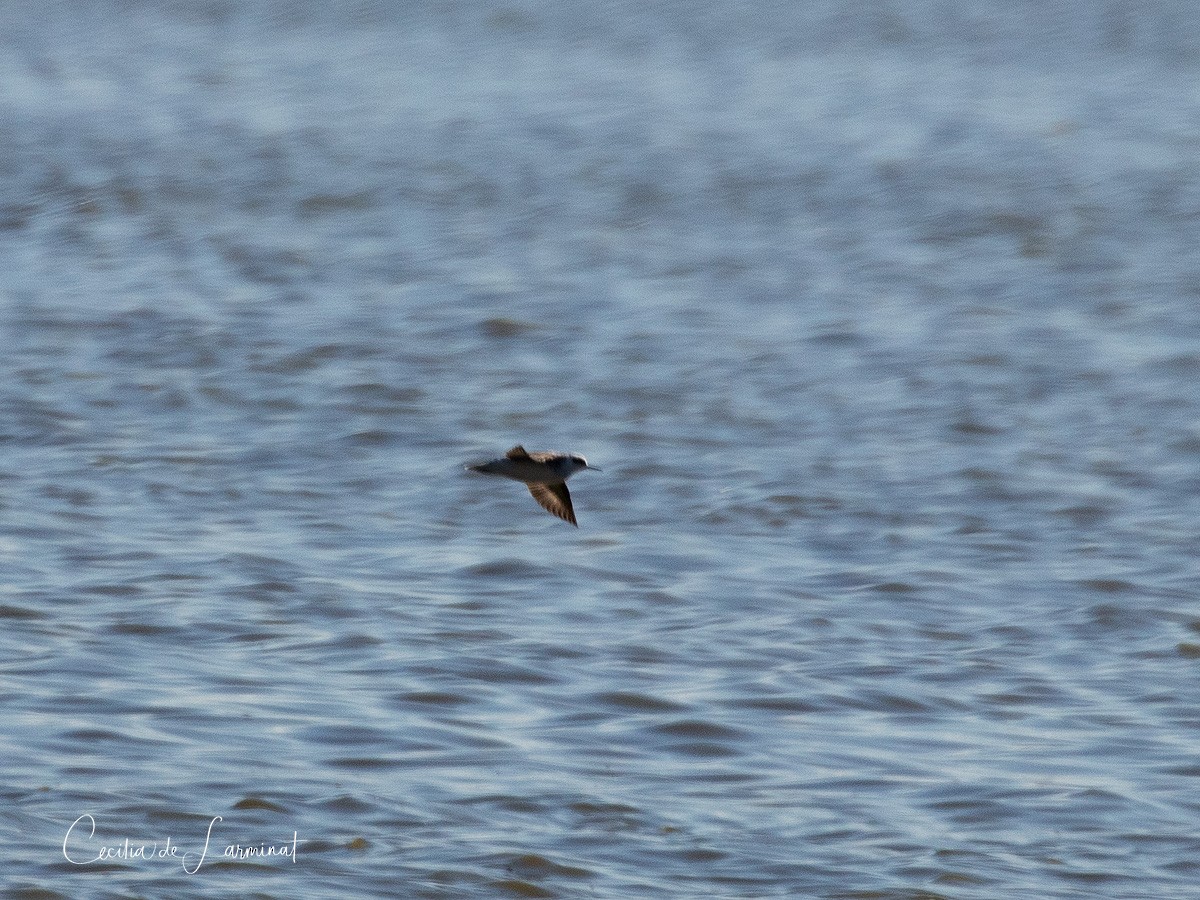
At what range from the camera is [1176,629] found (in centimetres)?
811

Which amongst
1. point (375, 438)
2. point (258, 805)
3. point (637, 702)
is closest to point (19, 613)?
point (258, 805)

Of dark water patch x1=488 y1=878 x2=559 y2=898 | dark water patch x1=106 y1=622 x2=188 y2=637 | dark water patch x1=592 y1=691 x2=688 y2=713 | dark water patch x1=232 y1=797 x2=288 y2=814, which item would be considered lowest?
dark water patch x1=592 y1=691 x2=688 y2=713

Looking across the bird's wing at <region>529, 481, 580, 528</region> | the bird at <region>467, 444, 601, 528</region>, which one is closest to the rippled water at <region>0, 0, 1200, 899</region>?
the bird's wing at <region>529, 481, 580, 528</region>

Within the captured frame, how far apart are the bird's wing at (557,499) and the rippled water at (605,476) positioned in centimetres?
61

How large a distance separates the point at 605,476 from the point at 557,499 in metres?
3.12

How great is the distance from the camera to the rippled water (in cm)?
628

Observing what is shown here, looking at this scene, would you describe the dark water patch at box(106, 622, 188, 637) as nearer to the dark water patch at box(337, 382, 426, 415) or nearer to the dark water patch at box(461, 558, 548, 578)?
the dark water patch at box(461, 558, 548, 578)

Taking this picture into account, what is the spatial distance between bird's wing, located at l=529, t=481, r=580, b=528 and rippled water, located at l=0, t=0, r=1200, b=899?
0.61m

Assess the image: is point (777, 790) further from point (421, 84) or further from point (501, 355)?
point (421, 84)

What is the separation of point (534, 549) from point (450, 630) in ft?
4.01

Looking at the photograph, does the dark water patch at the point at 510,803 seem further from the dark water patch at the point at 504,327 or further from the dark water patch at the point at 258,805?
the dark water patch at the point at 504,327

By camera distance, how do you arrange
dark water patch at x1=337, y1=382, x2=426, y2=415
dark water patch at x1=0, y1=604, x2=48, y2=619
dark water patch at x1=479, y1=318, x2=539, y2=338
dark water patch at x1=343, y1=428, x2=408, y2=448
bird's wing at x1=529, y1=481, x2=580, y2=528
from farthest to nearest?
1. dark water patch at x1=479, y1=318, x2=539, y2=338
2. dark water patch at x1=337, y1=382, x2=426, y2=415
3. dark water patch at x1=343, y1=428, x2=408, y2=448
4. dark water patch at x1=0, y1=604, x2=48, y2=619
5. bird's wing at x1=529, y1=481, x2=580, y2=528

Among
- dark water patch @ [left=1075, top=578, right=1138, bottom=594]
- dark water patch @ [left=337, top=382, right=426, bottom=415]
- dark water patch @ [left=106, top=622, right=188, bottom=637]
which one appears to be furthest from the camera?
dark water patch @ [left=337, top=382, right=426, bottom=415]

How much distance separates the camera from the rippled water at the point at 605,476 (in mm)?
6277
